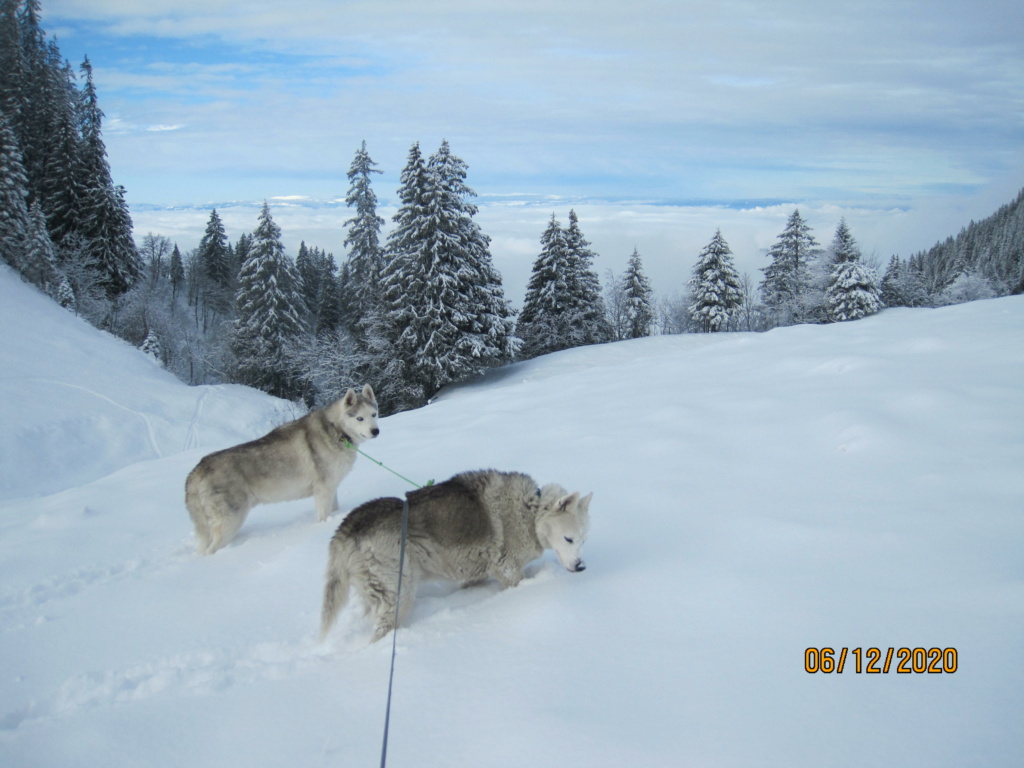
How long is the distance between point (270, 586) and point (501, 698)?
10.5 feet

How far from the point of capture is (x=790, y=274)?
5409 centimetres

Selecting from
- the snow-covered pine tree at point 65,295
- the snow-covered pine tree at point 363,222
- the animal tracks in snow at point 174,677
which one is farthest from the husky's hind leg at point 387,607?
the snow-covered pine tree at point 65,295

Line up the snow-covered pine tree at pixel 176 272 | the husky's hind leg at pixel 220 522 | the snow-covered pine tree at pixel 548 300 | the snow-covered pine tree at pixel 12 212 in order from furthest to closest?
the snow-covered pine tree at pixel 176 272, the snow-covered pine tree at pixel 548 300, the snow-covered pine tree at pixel 12 212, the husky's hind leg at pixel 220 522

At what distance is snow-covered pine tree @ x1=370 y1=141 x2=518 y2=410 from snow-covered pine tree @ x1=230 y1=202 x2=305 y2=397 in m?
11.8

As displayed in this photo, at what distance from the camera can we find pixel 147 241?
83312 mm

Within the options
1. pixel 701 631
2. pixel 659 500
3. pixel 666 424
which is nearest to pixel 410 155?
pixel 666 424

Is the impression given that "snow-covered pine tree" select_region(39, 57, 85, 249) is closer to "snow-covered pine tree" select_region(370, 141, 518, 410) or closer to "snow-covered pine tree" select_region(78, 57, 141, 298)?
"snow-covered pine tree" select_region(78, 57, 141, 298)

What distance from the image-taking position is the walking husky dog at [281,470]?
23.5 ft

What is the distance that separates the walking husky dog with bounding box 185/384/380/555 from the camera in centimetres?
715

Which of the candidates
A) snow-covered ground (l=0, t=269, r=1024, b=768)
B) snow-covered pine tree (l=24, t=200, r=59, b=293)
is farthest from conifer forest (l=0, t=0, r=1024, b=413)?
snow-covered ground (l=0, t=269, r=1024, b=768)

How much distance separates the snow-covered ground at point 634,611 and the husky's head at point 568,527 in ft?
0.78

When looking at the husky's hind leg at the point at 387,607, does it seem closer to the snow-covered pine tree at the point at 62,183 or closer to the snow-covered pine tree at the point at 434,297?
the snow-covered pine tree at the point at 434,297
